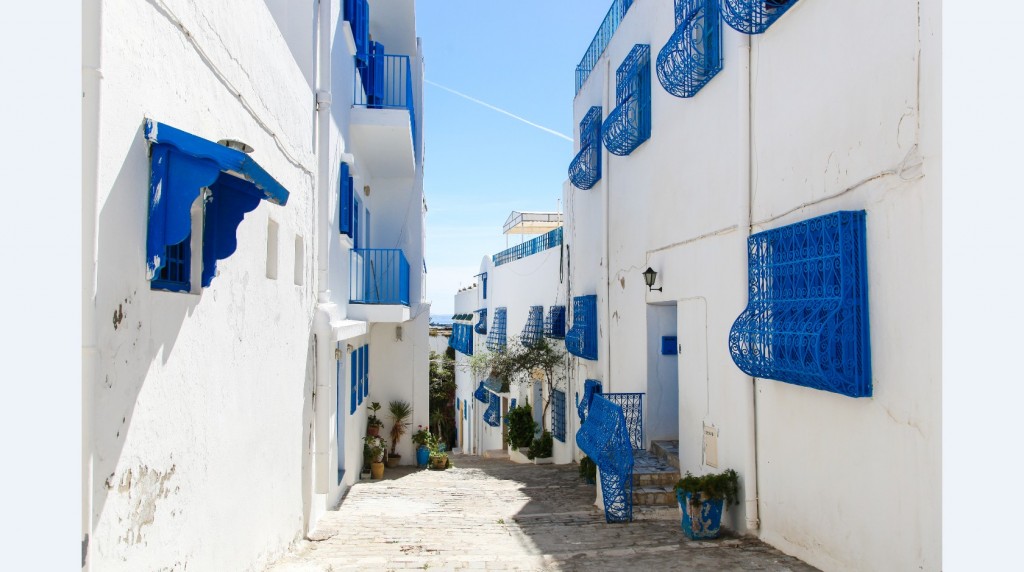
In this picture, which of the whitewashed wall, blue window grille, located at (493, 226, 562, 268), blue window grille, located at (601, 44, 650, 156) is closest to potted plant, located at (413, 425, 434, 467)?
blue window grille, located at (493, 226, 562, 268)

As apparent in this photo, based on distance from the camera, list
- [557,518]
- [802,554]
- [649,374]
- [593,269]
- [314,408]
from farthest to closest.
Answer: [593,269]
[649,374]
[557,518]
[314,408]
[802,554]

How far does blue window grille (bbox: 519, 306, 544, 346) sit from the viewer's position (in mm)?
17617

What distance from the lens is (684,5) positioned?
29.5 feet

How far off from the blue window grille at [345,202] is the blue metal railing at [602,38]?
19.1 feet

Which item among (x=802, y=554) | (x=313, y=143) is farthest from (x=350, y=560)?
(x=313, y=143)

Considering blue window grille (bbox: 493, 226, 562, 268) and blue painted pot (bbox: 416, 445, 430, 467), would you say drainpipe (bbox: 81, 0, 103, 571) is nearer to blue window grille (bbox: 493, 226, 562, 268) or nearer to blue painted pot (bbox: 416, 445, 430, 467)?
blue painted pot (bbox: 416, 445, 430, 467)

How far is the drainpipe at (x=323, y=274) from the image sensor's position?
820 cm

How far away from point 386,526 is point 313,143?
4.63 meters

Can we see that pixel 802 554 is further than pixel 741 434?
No

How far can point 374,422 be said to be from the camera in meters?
14.1

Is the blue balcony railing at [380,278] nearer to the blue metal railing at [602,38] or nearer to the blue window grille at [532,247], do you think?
the blue metal railing at [602,38]

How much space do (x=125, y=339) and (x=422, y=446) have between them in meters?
11.7

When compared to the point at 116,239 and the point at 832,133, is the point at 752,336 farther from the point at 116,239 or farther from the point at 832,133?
the point at 116,239

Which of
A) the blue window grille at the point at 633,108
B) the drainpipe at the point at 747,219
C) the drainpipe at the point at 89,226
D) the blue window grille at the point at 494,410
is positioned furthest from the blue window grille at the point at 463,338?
the drainpipe at the point at 89,226
